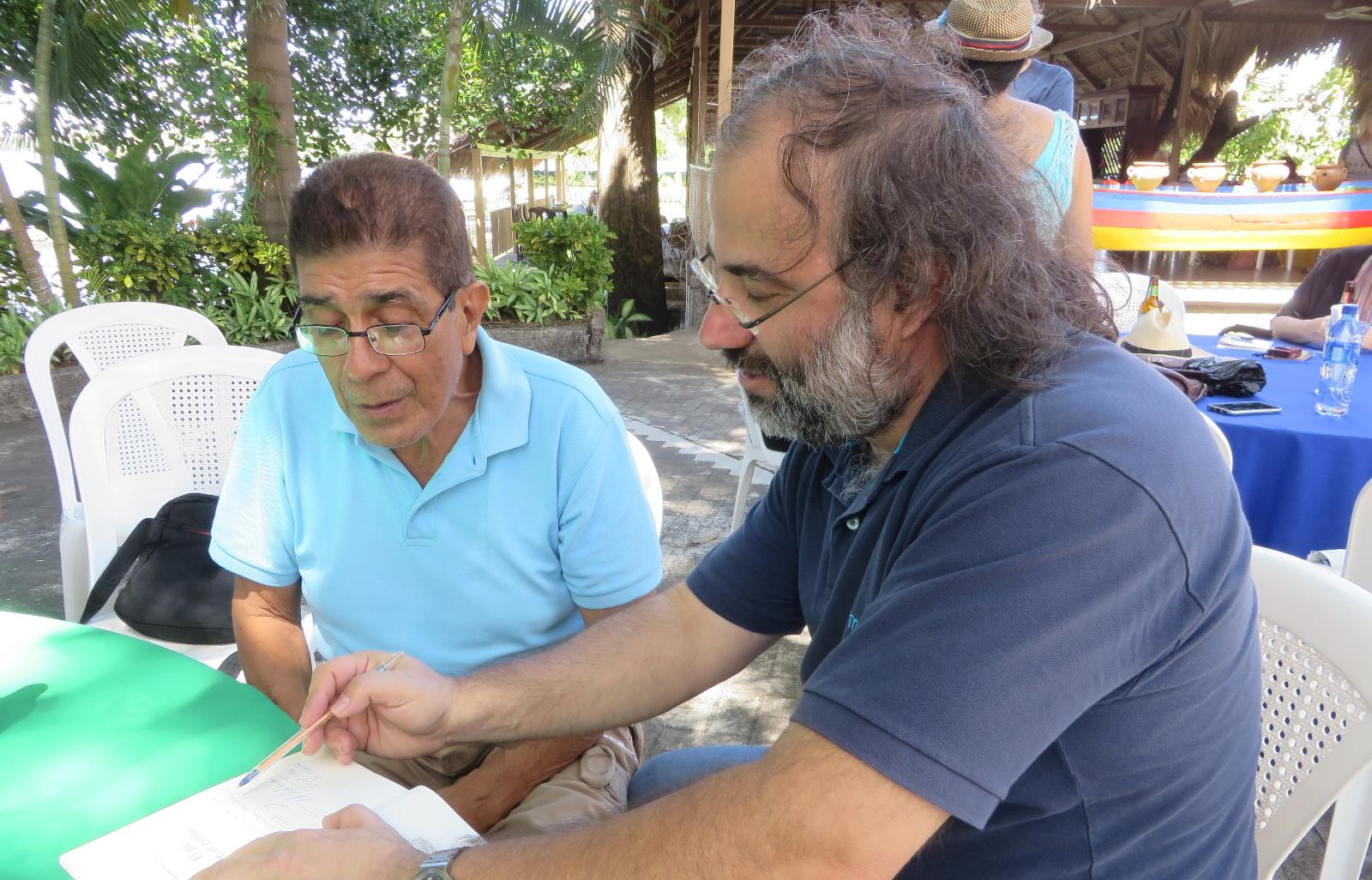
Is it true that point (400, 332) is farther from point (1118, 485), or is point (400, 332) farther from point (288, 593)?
point (1118, 485)

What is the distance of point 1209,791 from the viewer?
3.34ft

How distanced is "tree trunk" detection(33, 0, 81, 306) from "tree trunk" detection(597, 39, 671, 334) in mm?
5241

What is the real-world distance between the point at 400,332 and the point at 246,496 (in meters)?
0.48

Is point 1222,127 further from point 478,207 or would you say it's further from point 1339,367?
point 1339,367

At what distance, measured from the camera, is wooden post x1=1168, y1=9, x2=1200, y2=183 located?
38.8 feet

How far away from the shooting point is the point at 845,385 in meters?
1.19

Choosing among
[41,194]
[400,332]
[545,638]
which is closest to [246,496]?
[400,332]

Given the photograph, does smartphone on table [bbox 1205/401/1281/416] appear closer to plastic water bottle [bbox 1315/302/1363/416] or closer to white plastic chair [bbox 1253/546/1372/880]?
plastic water bottle [bbox 1315/302/1363/416]

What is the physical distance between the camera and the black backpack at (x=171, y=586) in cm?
209

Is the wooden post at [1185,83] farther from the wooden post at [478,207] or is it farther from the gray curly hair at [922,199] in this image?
the gray curly hair at [922,199]

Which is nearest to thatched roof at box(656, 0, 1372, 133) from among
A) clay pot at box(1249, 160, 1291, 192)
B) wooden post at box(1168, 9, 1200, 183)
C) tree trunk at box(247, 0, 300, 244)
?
wooden post at box(1168, 9, 1200, 183)

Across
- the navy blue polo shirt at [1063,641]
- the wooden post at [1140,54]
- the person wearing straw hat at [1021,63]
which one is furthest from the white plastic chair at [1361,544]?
the wooden post at [1140,54]

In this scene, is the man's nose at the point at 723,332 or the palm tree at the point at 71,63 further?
the palm tree at the point at 71,63

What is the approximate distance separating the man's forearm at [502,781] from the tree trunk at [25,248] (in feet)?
24.1
